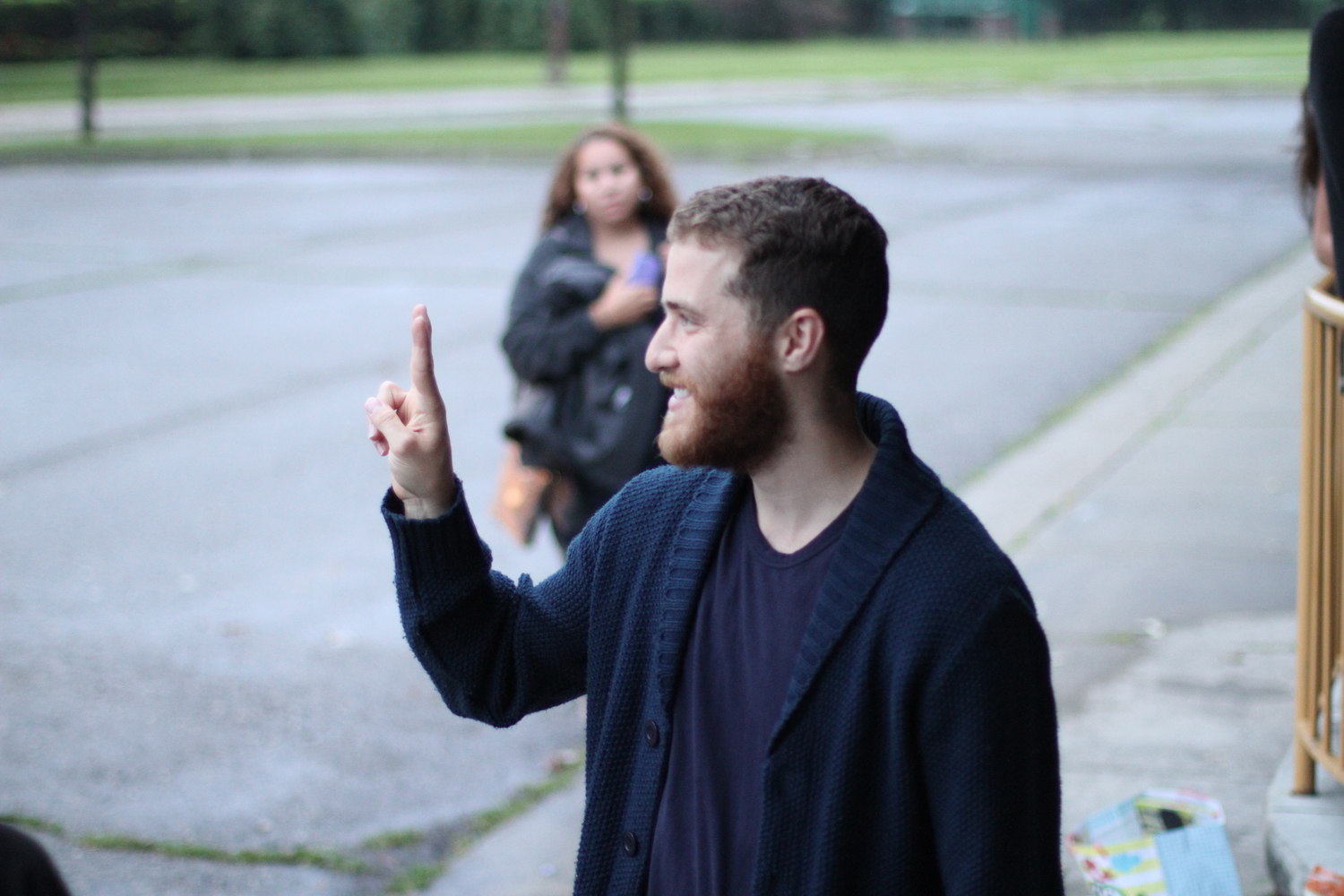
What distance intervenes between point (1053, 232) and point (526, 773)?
464 inches

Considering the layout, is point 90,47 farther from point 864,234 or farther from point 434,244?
point 864,234

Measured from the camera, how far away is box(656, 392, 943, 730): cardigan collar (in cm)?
177

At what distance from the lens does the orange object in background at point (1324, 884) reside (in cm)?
305

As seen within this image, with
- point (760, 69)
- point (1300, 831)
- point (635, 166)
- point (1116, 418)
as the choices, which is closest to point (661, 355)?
point (1300, 831)

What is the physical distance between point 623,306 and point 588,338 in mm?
142

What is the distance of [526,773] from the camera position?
182 inches

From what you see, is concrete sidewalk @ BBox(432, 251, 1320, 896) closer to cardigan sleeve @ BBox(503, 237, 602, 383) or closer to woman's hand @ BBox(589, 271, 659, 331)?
cardigan sleeve @ BBox(503, 237, 602, 383)

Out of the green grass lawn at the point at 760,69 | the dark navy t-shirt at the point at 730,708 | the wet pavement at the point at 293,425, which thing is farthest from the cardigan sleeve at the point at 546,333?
the green grass lawn at the point at 760,69

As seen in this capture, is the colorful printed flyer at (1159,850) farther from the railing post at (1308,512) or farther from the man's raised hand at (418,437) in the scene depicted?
the man's raised hand at (418,437)

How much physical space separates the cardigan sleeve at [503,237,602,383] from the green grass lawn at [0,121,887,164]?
1774cm

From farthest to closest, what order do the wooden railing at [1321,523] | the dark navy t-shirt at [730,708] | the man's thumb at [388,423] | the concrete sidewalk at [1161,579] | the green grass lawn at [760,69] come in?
1. the green grass lawn at [760,69]
2. the concrete sidewalk at [1161,579]
3. the wooden railing at [1321,523]
4. the man's thumb at [388,423]
5. the dark navy t-shirt at [730,708]

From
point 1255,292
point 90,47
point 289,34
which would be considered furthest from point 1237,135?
point 289,34

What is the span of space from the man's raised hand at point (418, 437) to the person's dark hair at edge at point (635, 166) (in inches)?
113

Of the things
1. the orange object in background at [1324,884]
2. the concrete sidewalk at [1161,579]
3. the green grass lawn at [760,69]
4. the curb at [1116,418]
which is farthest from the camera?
the green grass lawn at [760,69]
